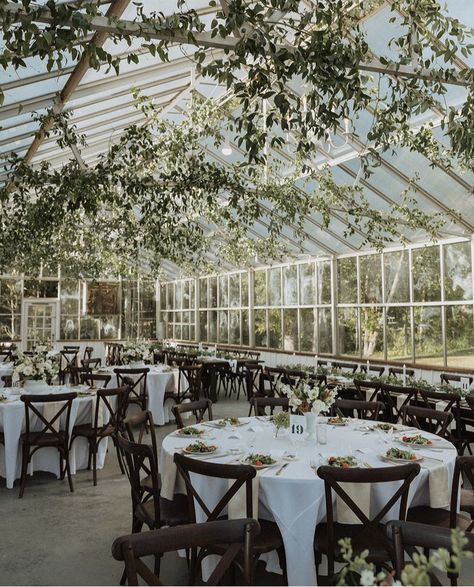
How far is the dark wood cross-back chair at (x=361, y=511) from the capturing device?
2.69m

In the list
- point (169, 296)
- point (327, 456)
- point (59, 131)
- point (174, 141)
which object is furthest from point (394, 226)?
point (169, 296)

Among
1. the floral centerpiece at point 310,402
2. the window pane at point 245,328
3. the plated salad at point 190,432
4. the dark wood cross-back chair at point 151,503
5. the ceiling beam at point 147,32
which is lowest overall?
the dark wood cross-back chair at point 151,503

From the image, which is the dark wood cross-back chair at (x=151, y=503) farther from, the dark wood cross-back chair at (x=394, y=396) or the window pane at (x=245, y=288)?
the window pane at (x=245, y=288)

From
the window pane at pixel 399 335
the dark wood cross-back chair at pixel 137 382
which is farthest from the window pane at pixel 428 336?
the dark wood cross-back chair at pixel 137 382

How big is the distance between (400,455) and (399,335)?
7.55 metres

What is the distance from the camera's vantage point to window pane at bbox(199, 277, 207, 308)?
1816cm

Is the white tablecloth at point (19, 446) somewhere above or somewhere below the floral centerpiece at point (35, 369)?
below

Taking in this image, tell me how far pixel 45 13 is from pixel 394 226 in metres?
7.42

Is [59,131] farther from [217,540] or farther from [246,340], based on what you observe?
[246,340]

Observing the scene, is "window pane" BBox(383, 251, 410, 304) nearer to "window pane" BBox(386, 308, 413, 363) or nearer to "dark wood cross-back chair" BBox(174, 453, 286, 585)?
"window pane" BBox(386, 308, 413, 363)

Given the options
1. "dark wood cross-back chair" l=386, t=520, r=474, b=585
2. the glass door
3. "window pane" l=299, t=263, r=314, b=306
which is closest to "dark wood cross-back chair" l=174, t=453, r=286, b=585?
Result: "dark wood cross-back chair" l=386, t=520, r=474, b=585

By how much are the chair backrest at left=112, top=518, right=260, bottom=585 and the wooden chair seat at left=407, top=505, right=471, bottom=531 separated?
66.6 inches

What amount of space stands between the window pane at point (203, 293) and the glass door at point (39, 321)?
5.32 m

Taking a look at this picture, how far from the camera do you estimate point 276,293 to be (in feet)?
47.4
